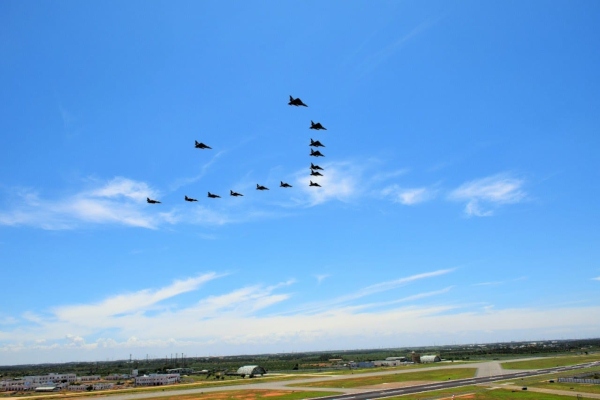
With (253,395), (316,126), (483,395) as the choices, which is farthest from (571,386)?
(316,126)

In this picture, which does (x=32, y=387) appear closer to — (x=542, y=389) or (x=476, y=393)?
(x=476, y=393)

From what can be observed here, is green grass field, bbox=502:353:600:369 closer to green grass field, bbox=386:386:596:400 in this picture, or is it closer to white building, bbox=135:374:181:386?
green grass field, bbox=386:386:596:400

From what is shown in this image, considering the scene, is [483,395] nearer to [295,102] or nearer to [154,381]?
[295,102]

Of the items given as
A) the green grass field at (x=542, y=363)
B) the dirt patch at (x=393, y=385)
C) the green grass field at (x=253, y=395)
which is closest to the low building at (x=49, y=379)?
the green grass field at (x=253, y=395)

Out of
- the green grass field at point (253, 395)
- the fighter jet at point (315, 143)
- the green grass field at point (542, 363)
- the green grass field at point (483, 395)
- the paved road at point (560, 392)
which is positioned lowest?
the green grass field at point (542, 363)

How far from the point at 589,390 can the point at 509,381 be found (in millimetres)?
19584

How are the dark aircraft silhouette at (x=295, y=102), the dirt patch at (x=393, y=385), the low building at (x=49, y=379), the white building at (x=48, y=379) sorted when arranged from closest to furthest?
the dark aircraft silhouette at (x=295, y=102) → the dirt patch at (x=393, y=385) → the white building at (x=48, y=379) → the low building at (x=49, y=379)

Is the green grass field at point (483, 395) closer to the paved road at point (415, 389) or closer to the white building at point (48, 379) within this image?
the paved road at point (415, 389)

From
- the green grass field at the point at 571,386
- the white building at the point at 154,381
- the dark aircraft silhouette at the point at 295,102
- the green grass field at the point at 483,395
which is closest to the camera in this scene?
the dark aircraft silhouette at the point at 295,102

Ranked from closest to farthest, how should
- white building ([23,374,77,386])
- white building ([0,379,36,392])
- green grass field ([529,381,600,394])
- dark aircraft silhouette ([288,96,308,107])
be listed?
dark aircraft silhouette ([288,96,308,107]) → green grass field ([529,381,600,394]) → white building ([0,379,36,392]) → white building ([23,374,77,386])

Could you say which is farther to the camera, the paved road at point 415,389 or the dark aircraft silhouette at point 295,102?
the paved road at point 415,389

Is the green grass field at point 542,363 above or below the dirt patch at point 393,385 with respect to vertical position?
below

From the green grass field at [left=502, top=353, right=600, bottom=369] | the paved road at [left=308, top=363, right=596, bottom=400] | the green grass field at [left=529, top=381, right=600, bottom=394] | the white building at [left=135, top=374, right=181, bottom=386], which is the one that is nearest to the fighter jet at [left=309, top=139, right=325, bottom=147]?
the paved road at [left=308, top=363, right=596, bottom=400]

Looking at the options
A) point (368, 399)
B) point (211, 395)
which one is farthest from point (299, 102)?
point (211, 395)
